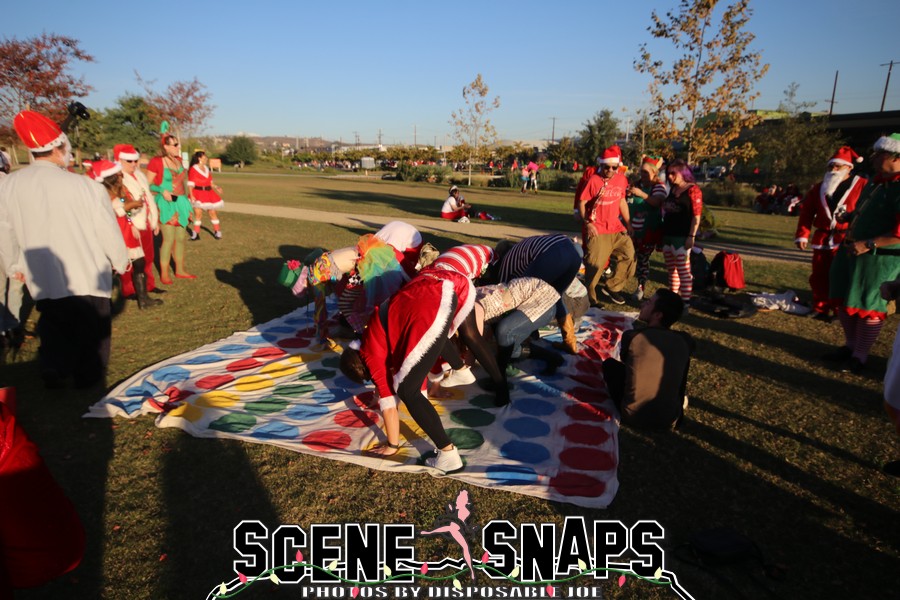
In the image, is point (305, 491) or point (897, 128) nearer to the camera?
point (305, 491)

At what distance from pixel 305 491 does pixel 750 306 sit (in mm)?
6476

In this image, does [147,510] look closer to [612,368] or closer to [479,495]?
[479,495]

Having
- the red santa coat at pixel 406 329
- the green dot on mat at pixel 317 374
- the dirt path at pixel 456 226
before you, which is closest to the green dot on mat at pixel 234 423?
the green dot on mat at pixel 317 374

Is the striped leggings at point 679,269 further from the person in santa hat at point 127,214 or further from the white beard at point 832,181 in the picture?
the person in santa hat at point 127,214

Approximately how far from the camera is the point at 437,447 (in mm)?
3375

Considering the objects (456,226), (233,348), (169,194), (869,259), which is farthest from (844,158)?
(456,226)

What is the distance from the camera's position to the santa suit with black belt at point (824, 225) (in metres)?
6.18

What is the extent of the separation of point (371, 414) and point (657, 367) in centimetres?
224

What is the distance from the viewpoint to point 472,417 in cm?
414

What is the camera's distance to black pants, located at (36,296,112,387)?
4.25m

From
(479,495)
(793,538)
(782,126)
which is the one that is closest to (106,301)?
(479,495)

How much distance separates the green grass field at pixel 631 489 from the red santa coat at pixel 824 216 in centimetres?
174

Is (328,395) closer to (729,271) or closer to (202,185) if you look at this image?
(729,271)

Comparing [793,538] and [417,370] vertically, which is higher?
[417,370]
